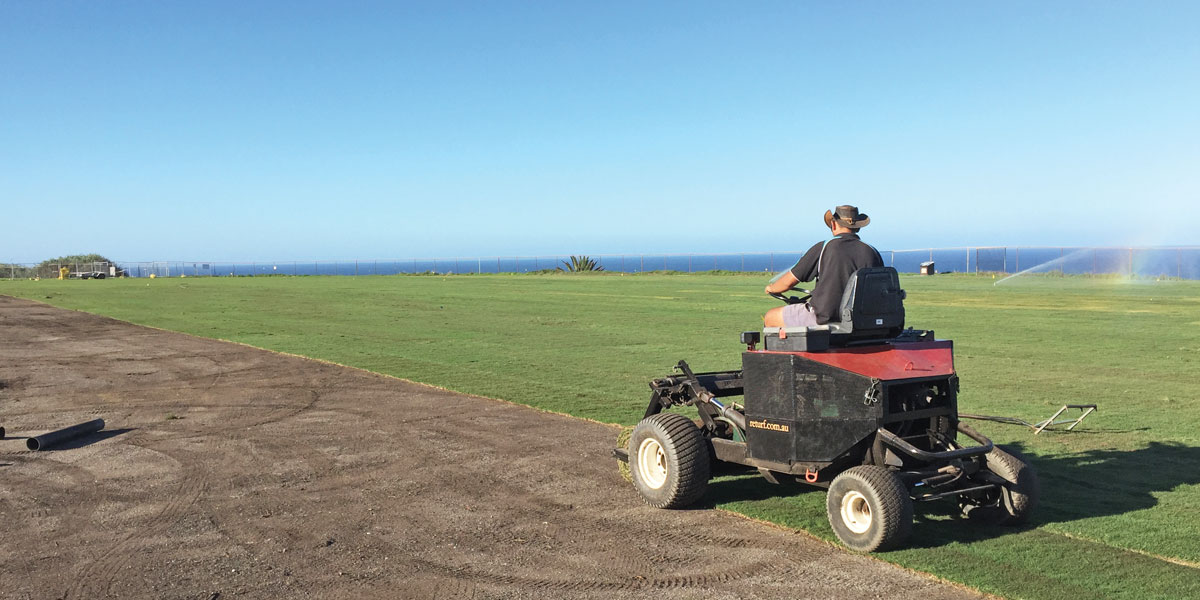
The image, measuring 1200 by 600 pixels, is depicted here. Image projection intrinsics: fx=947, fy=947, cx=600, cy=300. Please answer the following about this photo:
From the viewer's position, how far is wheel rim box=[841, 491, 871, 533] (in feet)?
20.0

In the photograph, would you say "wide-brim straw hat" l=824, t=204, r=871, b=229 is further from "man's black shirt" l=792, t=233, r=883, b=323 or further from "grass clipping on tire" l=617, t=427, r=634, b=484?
"grass clipping on tire" l=617, t=427, r=634, b=484

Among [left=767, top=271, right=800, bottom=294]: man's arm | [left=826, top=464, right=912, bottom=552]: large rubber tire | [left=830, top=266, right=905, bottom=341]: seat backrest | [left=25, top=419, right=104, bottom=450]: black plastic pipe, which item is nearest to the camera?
[left=826, top=464, right=912, bottom=552]: large rubber tire

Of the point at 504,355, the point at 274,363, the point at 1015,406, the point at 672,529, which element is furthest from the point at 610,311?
the point at 672,529

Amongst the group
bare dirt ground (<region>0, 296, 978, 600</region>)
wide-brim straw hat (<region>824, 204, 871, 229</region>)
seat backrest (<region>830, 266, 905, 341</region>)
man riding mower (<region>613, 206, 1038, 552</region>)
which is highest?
wide-brim straw hat (<region>824, 204, 871, 229</region>)

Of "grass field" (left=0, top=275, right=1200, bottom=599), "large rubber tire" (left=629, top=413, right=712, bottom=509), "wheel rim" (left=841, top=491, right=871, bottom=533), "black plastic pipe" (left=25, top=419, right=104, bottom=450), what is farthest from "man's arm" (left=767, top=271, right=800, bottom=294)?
"black plastic pipe" (left=25, top=419, right=104, bottom=450)

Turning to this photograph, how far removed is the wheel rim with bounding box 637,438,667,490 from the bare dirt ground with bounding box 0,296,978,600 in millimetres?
215

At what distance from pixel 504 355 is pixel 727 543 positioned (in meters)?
11.7

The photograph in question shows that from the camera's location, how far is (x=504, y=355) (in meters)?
17.7

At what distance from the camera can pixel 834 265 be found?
652cm

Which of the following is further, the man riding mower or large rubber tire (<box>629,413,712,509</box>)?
large rubber tire (<box>629,413,712,509</box>)

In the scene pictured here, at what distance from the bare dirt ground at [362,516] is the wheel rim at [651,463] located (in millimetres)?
215

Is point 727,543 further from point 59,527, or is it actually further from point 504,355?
point 504,355

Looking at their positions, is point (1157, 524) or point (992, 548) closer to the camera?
point (992, 548)

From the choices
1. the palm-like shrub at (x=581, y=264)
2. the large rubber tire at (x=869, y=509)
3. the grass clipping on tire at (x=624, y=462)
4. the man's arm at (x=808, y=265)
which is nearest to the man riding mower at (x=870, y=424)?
the large rubber tire at (x=869, y=509)
